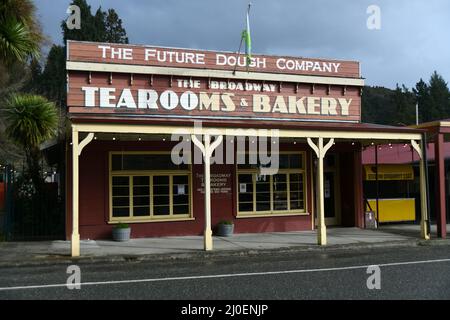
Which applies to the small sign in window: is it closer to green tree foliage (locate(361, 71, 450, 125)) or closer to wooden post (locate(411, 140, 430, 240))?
wooden post (locate(411, 140, 430, 240))

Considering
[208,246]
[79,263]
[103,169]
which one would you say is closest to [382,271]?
[208,246]

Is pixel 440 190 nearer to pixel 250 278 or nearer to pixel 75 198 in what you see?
pixel 250 278

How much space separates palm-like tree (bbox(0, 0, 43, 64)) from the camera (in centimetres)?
1270

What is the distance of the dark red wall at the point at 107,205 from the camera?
15141 millimetres

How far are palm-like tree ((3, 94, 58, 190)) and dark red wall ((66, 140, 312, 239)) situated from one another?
3.51 feet

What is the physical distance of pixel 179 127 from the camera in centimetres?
1326

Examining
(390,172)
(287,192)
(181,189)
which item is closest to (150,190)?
(181,189)

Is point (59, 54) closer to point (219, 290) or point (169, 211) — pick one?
point (169, 211)

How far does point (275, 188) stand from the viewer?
17359 millimetres

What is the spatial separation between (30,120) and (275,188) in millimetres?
7716

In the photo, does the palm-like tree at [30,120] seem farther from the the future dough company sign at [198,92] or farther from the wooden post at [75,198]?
the wooden post at [75,198]

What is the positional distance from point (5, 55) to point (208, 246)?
664 centimetres

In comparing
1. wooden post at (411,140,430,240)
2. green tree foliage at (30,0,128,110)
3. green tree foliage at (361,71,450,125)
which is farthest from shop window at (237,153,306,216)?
green tree foliage at (361,71,450,125)

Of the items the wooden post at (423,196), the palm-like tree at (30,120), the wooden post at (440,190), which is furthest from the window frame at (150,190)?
the wooden post at (440,190)
